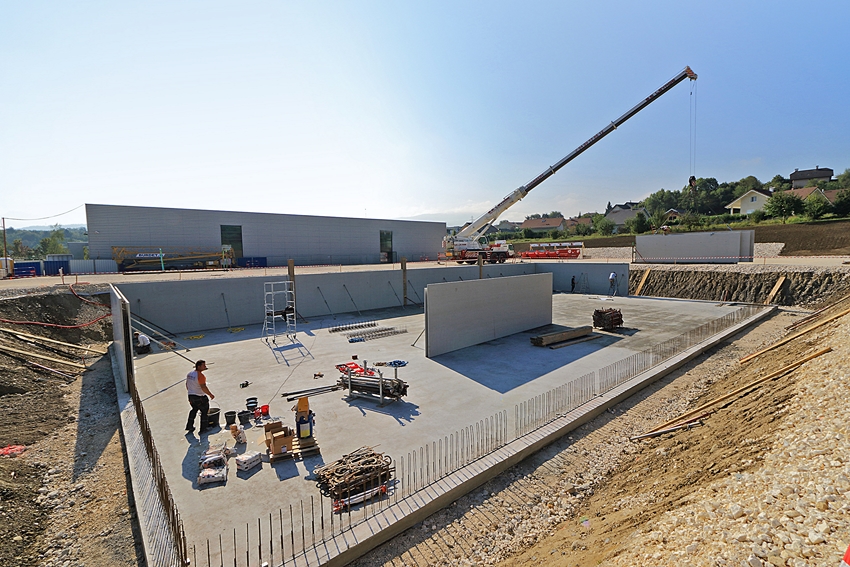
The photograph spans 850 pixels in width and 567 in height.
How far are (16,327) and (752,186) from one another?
108 m

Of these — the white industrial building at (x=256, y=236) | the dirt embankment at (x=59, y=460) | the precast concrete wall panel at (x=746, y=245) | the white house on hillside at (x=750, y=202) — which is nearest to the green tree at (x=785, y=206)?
the white house on hillside at (x=750, y=202)

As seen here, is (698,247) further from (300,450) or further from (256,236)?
(256,236)

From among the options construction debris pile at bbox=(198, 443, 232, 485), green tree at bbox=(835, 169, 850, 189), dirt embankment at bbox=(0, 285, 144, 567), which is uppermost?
green tree at bbox=(835, 169, 850, 189)

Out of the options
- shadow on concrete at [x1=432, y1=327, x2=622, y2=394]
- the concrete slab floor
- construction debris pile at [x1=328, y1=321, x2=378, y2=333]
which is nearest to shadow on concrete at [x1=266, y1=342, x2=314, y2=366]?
the concrete slab floor

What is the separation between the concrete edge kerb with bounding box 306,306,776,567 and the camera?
456 centimetres

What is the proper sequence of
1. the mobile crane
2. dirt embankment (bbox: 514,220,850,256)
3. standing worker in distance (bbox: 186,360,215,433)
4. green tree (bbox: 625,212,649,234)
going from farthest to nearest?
green tree (bbox: 625,212,649,234) → dirt embankment (bbox: 514,220,850,256) → the mobile crane → standing worker in distance (bbox: 186,360,215,433)

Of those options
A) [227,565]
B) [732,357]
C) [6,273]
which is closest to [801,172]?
[732,357]

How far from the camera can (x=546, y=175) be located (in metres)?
27.8

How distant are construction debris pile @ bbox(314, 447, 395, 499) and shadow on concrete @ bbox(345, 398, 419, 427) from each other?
1815 mm

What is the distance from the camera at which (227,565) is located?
441 centimetres

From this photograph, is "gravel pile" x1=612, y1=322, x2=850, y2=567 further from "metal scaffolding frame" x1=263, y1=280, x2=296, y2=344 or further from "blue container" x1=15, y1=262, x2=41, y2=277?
"blue container" x1=15, y1=262, x2=41, y2=277

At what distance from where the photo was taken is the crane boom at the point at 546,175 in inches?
966

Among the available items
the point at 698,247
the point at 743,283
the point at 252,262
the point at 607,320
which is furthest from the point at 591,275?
the point at 252,262

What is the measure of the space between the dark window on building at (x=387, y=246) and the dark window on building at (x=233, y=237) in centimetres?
→ 1416
